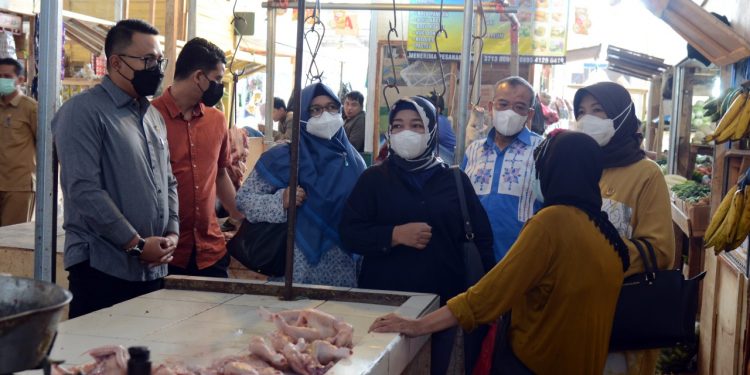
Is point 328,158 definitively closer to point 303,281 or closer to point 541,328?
point 303,281

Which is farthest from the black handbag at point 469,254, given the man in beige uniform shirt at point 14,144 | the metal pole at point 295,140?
the man in beige uniform shirt at point 14,144

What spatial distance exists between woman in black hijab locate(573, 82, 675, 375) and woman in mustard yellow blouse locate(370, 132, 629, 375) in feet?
1.16

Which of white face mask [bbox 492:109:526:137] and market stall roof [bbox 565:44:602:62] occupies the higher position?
market stall roof [bbox 565:44:602:62]

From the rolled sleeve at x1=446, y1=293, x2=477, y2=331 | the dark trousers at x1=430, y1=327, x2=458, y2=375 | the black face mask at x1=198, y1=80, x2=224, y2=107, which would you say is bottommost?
the dark trousers at x1=430, y1=327, x2=458, y2=375

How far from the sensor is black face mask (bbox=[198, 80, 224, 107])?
14.0 ft

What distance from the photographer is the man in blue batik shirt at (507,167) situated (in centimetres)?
433

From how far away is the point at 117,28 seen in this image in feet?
11.8

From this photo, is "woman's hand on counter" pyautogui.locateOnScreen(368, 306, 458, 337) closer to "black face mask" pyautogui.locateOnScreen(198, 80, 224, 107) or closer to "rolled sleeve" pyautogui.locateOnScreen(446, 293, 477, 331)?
"rolled sleeve" pyautogui.locateOnScreen(446, 293, 477, 331)

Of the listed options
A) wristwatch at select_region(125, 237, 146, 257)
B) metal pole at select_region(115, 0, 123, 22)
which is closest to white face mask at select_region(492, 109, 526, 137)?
wristwatch at select_region(125, 237, 146, 257)

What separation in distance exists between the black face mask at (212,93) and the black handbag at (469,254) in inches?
55.6

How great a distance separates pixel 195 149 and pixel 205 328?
4.60 feet

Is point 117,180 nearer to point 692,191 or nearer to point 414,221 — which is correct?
point 414,221

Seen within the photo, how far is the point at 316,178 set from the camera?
4.03 meters

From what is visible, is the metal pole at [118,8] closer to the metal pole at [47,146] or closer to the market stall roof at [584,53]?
the metal pole at [47,146]
